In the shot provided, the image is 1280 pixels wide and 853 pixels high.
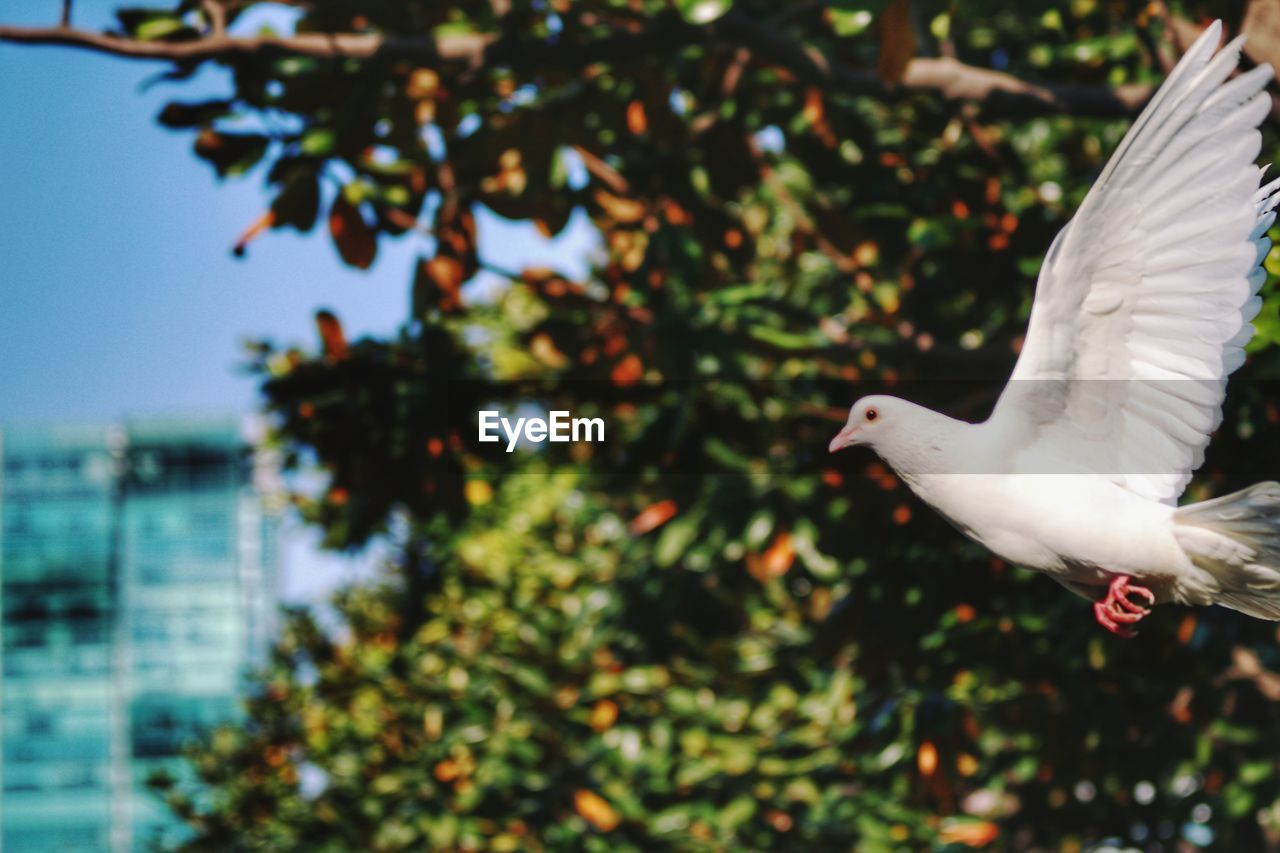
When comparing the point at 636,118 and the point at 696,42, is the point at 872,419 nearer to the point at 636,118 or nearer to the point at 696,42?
the point at 696,42

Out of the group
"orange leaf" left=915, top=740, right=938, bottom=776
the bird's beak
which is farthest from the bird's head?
"orange leaf" left=915, top=740, right=938, bottom=776

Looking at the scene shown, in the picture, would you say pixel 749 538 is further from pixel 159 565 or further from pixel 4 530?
pixel 159 565

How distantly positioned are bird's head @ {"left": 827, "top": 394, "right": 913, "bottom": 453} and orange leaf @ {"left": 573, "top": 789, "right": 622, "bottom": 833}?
3.77 meters

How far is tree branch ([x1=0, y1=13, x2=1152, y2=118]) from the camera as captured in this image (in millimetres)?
3332

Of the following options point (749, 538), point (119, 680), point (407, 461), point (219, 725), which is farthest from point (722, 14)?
point (119, 680)

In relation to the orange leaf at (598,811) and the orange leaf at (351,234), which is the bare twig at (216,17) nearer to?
the orange leaf at (351,234)

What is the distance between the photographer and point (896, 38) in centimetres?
311

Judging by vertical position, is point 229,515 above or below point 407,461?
below

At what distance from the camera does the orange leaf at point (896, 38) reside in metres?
3.07

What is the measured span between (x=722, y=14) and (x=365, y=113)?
0.97 m

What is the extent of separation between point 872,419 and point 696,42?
1.89 meters

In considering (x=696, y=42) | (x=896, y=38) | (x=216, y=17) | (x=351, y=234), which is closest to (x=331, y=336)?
(x=351, y=234)

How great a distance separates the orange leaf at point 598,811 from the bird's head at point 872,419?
3.77 metres

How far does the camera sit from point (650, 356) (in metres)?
4.21
